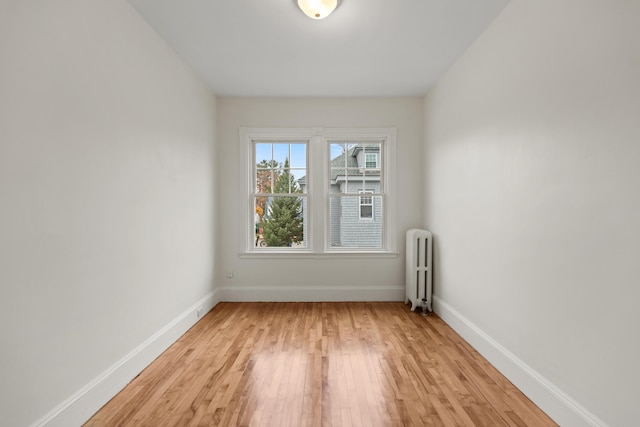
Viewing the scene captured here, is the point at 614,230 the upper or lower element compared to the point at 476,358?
upper

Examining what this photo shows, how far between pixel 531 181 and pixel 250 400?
231 centimetres

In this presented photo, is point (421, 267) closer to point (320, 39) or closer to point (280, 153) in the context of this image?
point (280, 153)

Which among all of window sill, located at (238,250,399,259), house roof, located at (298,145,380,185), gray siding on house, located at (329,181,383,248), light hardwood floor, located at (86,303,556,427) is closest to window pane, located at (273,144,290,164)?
house roof, located at (298,145,380,185)

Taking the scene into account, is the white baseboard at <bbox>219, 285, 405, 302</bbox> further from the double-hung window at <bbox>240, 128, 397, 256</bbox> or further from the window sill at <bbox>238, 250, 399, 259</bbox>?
the double-hung window at <bbox>240, 128, 397, 256</bbox>

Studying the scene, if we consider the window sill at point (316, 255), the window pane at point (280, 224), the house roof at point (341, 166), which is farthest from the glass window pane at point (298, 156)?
the window sill at point (316, 255)

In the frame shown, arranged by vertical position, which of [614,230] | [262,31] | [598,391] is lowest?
[598,391]

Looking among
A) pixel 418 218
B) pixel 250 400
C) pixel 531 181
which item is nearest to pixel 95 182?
pixel 250 400

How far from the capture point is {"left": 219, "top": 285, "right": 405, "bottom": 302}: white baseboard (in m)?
4.77

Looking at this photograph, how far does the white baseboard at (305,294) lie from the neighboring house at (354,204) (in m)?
0.62

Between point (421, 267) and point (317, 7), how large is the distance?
3.02m

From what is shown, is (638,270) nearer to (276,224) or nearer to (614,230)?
(614,230)

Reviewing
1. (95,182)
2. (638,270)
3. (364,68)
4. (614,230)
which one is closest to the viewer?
(638,270)

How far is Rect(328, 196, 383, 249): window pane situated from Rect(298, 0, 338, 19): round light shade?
262cm

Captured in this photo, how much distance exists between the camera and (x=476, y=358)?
9.62 ft
